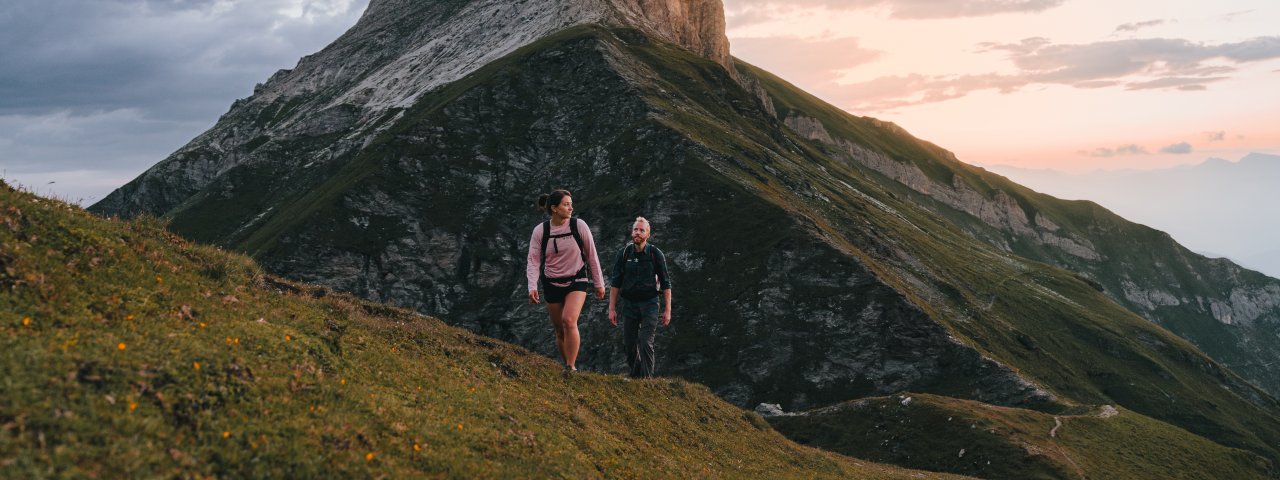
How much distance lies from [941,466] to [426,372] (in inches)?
1329

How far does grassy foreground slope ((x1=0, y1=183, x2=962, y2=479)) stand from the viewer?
7.69m

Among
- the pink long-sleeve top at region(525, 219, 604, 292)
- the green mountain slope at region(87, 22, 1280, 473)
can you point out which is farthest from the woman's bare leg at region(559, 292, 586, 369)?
the green mountain slope at region(87, 22, 1280, 473)

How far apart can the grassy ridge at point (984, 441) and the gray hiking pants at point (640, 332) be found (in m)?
22.8

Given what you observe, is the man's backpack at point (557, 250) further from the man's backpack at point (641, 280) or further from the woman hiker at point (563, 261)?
the man's backpack at point (641, 280)

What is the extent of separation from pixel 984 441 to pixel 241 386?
41.4 metres

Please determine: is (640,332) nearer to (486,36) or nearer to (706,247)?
(706,247)

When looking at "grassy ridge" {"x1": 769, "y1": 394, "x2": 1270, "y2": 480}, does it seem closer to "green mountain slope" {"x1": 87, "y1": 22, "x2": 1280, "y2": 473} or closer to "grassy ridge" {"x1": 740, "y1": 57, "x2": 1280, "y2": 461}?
"green mountain slope" {"x1": 87, "y1": 22, "x2": 1280, "y2": 473}

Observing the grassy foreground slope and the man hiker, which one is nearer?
the grassy foreground slope

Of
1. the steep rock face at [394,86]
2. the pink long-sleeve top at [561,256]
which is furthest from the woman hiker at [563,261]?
the steep rock face at [394,86]

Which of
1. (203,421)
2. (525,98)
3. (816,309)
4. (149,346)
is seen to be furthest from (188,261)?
(525,98)

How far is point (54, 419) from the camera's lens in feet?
23.7

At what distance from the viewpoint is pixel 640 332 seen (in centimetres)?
2056

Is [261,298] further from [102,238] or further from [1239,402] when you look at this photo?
[1239,402]

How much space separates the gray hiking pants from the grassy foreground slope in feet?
8.46
